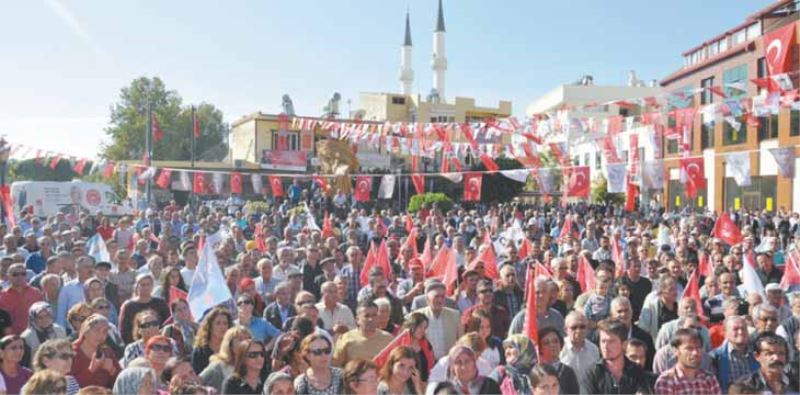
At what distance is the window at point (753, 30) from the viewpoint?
35.1m

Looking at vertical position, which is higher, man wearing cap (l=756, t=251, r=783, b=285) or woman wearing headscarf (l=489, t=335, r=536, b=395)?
man wearing cap (l=756, t=251, r=783, b=285)

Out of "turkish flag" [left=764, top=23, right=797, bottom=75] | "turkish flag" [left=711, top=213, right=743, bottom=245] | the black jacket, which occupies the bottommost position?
the black jacket

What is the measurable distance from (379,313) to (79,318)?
274 centimetres

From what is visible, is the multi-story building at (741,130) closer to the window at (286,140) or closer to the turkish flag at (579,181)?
the turkish flag at (579,181)

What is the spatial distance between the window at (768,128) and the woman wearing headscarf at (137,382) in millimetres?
35025

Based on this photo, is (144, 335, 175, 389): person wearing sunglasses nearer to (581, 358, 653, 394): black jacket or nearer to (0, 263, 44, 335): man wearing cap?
(0, 263, 44, 335): man wearing cap

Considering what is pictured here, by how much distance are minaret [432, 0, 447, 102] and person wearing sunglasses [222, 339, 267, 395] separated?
2665 inches

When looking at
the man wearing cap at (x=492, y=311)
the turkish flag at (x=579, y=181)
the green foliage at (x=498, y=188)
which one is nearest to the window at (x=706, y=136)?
the green foliage at (x=498, y=188)

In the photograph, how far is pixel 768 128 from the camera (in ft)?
112

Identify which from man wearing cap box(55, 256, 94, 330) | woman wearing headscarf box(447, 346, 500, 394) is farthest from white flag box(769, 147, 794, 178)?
man wearing cap box(55, 256, 94, 330)

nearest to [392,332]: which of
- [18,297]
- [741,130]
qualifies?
[18,297]

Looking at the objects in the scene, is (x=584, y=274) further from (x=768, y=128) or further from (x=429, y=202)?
(x=768, y=128)

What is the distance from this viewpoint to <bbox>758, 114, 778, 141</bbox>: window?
33.7 meters

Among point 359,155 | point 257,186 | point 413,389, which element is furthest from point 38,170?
point 413,389
